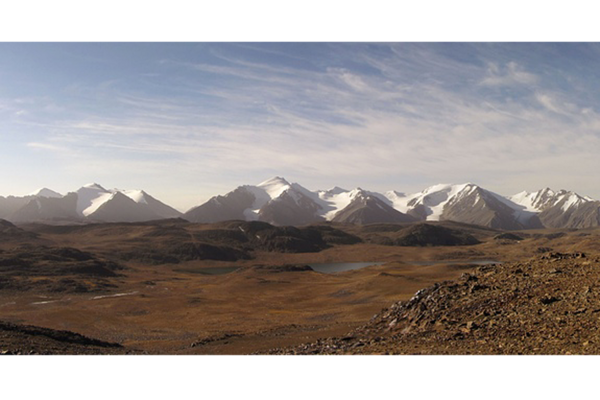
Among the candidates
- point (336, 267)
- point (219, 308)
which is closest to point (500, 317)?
point (219, 308)

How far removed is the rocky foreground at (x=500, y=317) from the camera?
13734 mm

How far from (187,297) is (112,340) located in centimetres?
3299

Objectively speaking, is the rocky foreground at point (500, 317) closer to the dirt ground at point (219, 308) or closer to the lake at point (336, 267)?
the dirt ground at point (219, 308)

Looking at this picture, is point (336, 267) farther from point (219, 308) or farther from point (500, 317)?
point (500, 317)

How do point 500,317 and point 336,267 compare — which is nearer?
point 500,317

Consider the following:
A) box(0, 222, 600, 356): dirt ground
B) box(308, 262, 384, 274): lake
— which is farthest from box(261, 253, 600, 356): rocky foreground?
box(308, 262, 384, 274): lake

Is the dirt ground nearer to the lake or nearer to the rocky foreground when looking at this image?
the rocky foreground

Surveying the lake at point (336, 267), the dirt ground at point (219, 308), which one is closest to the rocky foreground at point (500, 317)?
the dirt ground at point (219, 308)

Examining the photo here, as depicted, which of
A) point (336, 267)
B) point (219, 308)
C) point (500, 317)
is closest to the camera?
point (500, 317)

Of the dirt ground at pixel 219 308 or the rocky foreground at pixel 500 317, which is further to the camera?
the dirt ground at pixel 219 308

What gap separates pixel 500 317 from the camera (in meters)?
18.0
